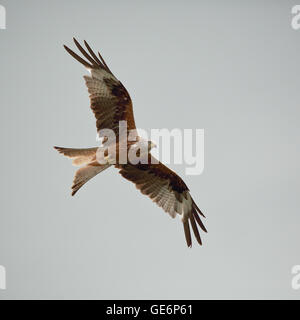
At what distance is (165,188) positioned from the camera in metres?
8.20

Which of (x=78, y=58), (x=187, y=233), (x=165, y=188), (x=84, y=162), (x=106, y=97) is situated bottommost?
(x=187, y=233)

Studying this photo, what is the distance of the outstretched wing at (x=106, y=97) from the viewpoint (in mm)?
7438

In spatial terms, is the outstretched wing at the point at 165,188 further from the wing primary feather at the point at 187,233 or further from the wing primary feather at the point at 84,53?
the wing primary feather at the point at 84,53

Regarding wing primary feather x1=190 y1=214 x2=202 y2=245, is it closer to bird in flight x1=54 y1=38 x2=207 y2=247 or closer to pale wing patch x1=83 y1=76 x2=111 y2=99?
bird in flight x1=54 y1=38 x2=207 y2=247

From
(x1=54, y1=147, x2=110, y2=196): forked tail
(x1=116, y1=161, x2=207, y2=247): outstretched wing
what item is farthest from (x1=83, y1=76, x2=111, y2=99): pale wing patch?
(x1=116, y1=161, x2=207, y2=247): outstretched wing

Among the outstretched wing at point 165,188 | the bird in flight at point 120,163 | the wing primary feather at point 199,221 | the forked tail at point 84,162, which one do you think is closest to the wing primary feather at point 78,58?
the bird in flight at point 120,163

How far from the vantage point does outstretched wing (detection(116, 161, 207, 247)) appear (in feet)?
26.0

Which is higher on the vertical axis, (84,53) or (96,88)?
(84,53)

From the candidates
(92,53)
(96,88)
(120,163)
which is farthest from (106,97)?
(120,163)

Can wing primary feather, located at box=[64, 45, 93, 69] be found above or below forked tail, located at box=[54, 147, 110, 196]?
→ above

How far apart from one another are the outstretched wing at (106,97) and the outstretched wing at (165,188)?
2.75ft

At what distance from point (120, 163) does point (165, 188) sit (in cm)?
102

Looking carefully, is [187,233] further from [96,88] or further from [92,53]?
[92,53]
